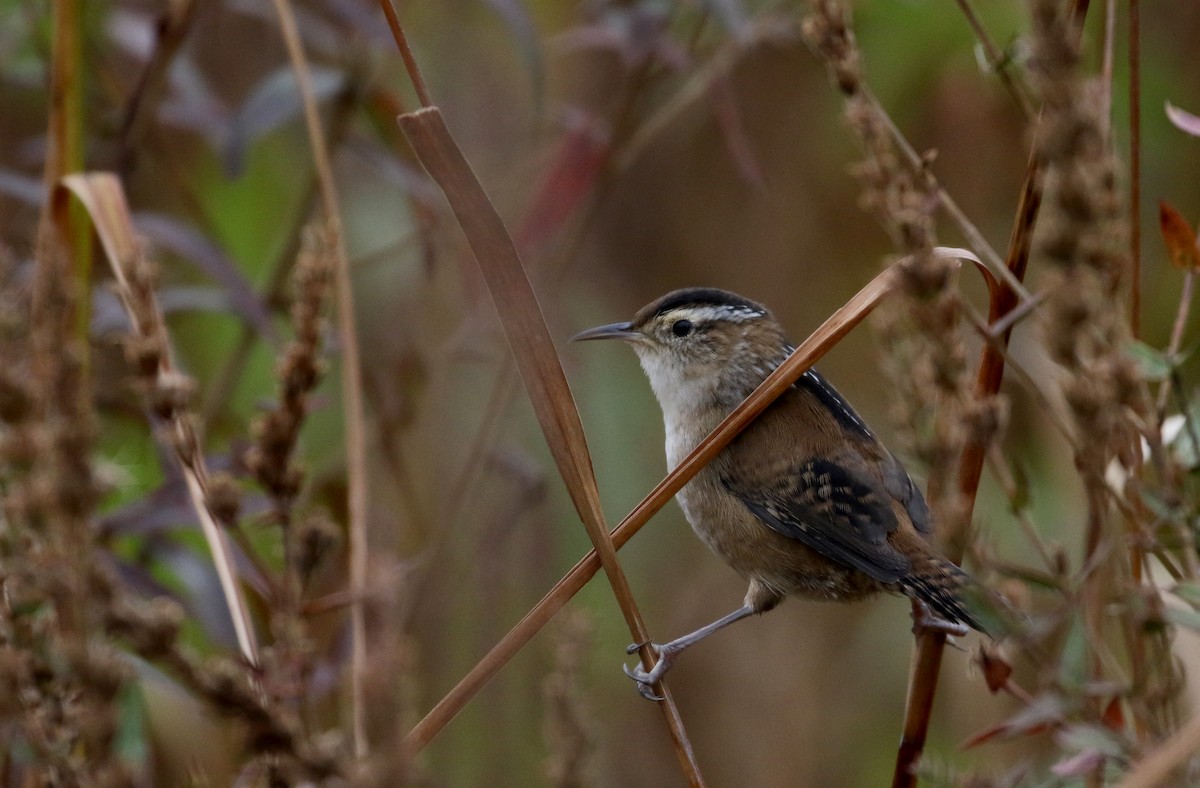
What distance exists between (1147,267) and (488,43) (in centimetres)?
281

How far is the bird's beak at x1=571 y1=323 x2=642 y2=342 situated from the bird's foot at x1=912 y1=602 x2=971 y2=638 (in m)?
1.09

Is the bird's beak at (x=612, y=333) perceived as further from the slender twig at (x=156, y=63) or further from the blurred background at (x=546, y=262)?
the slender twig at (x=156, y=63)

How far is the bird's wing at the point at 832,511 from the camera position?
2580mm

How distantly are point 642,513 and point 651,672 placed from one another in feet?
0.77

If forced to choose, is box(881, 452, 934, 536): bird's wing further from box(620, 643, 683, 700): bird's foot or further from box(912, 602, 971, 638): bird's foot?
box(620, 643, 683, 700): bird's foot

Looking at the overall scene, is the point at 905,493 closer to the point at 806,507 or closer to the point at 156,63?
the point at 806,507

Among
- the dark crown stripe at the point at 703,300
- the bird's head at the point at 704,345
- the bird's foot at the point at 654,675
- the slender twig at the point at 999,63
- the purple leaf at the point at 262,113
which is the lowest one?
the bird's foot at the point at 654,675

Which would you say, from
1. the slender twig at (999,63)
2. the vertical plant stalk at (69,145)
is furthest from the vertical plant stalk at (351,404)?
the slender twig at (999,63)

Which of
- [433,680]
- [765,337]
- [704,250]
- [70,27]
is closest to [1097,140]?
[70,27]

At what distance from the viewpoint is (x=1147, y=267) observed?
4.56 m

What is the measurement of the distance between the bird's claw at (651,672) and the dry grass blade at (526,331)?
0.19ft

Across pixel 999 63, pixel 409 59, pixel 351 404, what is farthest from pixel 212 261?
pixel 999 63

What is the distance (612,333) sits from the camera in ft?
10.7

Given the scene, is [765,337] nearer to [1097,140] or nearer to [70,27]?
[70,27]
